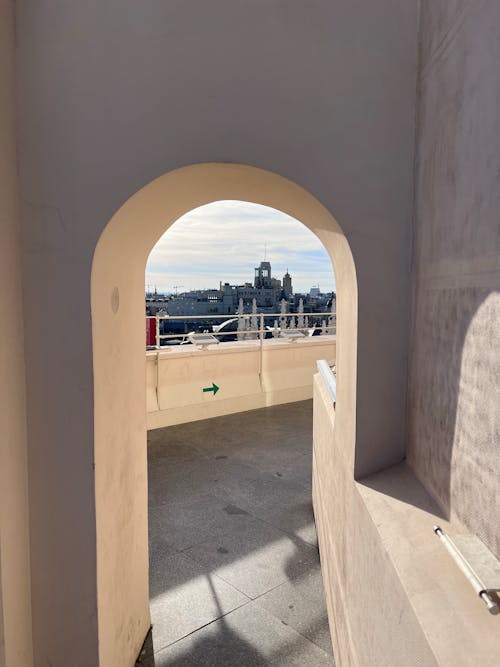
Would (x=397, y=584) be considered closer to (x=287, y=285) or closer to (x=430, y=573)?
(x=430, y=573)

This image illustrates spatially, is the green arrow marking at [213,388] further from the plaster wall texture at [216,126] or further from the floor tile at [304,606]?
the plaster wall texture at [216,126]

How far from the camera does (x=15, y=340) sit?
2729mm

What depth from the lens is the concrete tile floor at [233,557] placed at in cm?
368

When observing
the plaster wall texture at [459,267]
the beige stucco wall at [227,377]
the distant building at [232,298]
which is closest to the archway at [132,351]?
the plaster wall texture at [459,267]

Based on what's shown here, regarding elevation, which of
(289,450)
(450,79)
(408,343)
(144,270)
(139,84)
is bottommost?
(289,450)

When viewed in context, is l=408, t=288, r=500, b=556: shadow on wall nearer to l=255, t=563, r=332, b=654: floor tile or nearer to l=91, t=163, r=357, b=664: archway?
l=91, t=163, r=357, b=664: archway

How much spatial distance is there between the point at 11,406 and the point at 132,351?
104cm

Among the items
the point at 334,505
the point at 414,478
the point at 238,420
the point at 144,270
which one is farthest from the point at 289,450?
the point at 414,478

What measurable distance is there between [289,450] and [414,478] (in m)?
5.66

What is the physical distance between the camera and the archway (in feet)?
9.29

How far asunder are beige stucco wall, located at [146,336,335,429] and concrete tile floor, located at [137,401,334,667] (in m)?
1.27

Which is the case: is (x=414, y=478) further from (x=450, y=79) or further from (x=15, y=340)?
(x=15, y=340)

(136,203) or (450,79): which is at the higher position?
(450,79)

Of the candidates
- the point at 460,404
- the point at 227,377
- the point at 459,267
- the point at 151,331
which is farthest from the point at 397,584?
the point at 227,377
